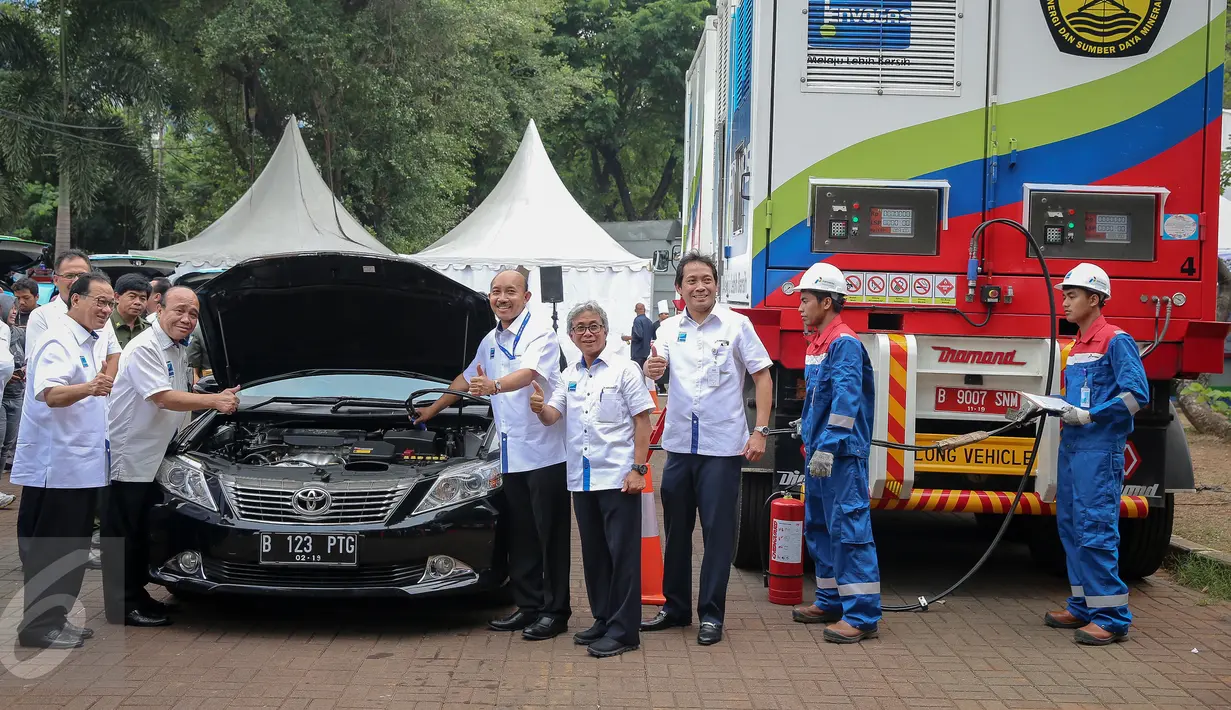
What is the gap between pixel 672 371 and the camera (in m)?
6.46

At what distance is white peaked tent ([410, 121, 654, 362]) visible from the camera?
850 inches

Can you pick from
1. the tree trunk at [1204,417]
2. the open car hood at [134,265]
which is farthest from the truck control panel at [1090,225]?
the open car hood at [134,265]

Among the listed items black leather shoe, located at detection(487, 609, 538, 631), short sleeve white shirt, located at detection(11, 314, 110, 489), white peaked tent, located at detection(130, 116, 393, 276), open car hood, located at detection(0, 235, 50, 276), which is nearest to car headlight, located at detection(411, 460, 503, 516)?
black leather shoe, located at detection(487, 609, 538, 631)

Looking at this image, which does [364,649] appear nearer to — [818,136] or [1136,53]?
[818,136]

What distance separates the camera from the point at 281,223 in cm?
2167

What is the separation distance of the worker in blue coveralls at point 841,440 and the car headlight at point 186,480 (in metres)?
3.03

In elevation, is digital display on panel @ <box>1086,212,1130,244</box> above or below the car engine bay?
above

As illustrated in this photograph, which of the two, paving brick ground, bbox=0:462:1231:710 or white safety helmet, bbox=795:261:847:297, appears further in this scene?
white safety helmet, bbox=795:261:847:297

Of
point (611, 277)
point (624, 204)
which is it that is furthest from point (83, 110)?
point (624, 204)

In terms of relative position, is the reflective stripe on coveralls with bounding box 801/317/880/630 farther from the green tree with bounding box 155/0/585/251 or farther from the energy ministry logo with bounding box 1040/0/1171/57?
the green tree with bounding box 155/0/585/251

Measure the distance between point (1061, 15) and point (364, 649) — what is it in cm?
515

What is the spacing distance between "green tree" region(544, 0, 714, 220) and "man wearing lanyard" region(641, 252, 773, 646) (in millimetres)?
30056

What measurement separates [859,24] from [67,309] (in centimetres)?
465

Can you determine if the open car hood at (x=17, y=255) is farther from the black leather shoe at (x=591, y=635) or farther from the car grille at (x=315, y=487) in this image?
the black leather shoe at (x=591, y=635)
